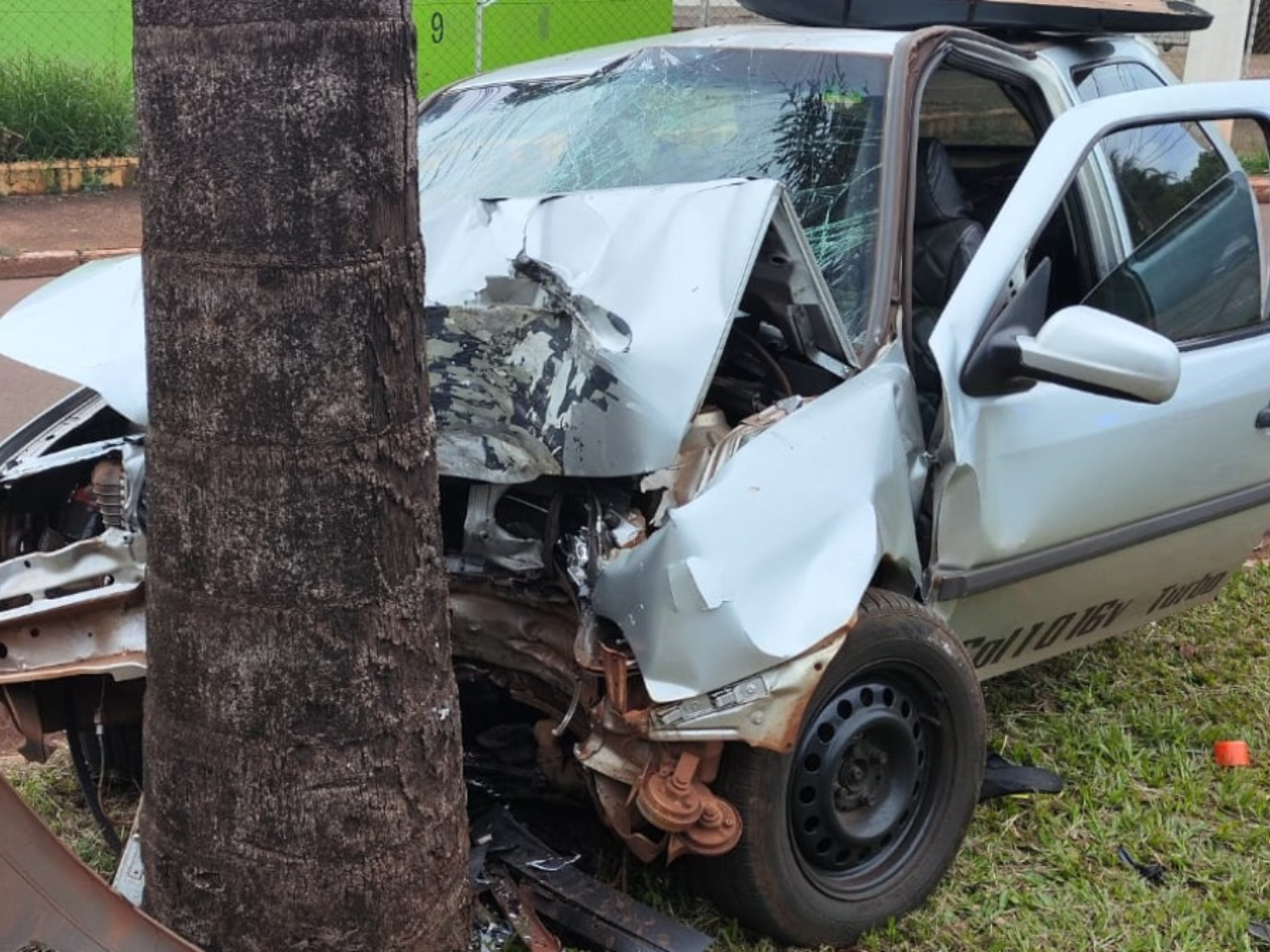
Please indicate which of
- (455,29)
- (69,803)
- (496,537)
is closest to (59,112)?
(455,29)

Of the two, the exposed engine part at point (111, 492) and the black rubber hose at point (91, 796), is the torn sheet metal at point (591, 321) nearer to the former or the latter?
the exposed engine part at point (111, 492)

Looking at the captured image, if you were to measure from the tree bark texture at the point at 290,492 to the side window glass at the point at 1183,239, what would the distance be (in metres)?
2.12

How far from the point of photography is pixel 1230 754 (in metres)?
4.07

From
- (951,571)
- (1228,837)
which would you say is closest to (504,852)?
(951,571)

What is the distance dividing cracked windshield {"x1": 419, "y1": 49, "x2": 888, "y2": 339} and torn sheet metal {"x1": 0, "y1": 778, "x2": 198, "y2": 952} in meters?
1.98

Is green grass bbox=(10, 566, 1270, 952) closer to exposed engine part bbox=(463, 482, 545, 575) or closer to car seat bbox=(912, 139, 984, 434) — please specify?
exposed engine part bbox=(463, 482, 545, 575)

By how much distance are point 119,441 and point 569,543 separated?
46.1 inches

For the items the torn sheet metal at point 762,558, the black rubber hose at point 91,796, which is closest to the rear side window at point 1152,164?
the torn sheet metal at point 762,558

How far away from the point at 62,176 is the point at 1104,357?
10629 millimetres

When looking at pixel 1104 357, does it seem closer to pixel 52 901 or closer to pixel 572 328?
pixel 572 328

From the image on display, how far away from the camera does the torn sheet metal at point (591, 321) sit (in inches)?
108

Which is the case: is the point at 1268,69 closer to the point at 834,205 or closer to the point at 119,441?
the point at 834,205

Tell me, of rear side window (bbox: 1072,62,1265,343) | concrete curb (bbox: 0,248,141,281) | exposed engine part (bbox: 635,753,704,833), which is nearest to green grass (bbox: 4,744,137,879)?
exposed engine part (bbox: 635,753,704,833)

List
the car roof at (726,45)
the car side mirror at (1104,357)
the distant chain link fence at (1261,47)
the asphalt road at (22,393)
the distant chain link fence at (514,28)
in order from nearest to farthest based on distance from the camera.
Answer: the car side mirror at (1104,357) < the car roof at (726,45) < the asphalt road at (22,393) < the distant chain link fence at (514,28) < the distant chain link fence at (1261,47)
